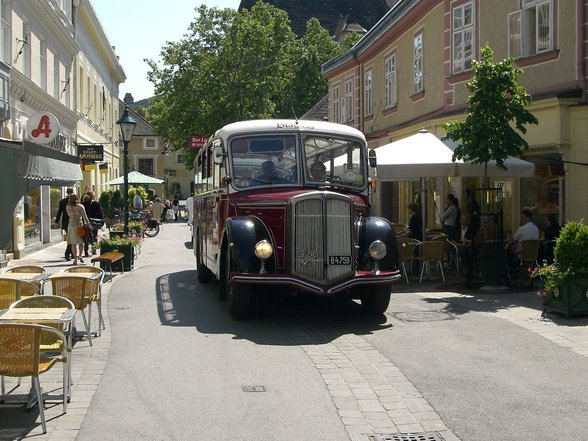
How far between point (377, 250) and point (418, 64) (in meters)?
13.9

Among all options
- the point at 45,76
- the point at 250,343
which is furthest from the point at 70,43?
the point at 250,343

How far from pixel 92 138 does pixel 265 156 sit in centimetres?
2861

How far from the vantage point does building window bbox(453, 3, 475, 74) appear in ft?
62.5

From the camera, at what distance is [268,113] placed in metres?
48.8

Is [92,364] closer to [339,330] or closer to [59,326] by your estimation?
[59,326]

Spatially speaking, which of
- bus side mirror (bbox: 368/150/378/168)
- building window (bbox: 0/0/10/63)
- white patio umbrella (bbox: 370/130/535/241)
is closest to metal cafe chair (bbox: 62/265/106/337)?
bus side mirror (bbox: 368/150/378/168)

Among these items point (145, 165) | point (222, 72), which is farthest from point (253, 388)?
point (145, 165)

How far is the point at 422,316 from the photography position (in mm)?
11125

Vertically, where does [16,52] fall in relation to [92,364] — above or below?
above

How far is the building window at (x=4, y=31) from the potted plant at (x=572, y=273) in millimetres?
14266

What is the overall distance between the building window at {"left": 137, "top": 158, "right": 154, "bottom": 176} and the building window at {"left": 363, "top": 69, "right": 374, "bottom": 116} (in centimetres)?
5545

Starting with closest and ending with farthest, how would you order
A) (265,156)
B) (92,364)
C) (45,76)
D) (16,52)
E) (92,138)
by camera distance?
1. (92,364)
2. (265,156)
3. (16,52)
4. (45,76)
5. (92,138)

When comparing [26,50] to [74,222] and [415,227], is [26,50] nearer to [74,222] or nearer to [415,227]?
[74,222]

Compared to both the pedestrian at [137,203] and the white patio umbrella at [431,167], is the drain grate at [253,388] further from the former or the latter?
the pedestrian at [137,203]
